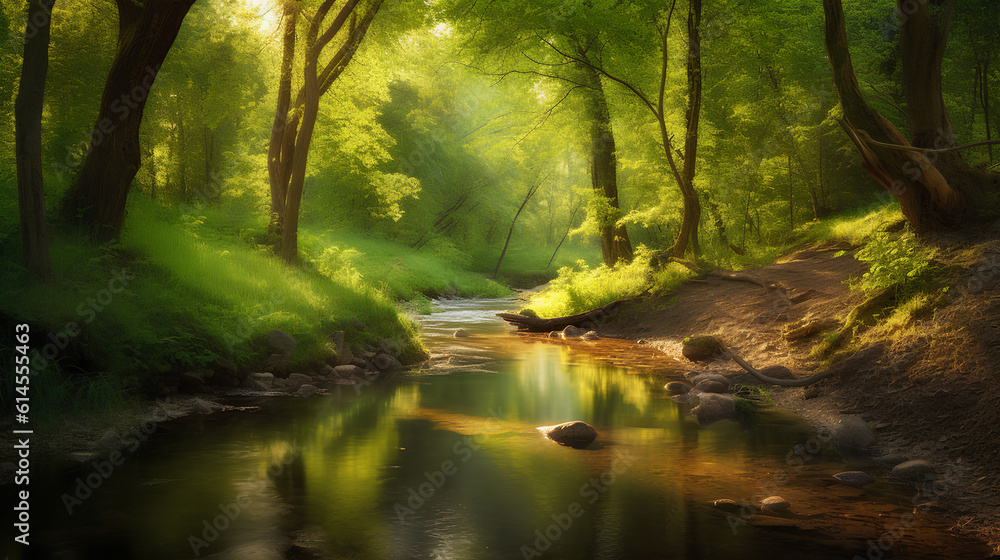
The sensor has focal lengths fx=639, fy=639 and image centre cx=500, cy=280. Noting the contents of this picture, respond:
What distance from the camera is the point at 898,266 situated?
327 inches

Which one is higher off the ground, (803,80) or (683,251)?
(803,80)

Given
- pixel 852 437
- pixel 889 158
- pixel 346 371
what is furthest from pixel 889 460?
pixel 346 371

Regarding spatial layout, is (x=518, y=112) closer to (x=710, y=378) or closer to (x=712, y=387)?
(x=710, y=378)

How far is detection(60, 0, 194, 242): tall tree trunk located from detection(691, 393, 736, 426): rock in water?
8614 millimetres

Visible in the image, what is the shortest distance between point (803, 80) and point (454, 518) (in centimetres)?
2099

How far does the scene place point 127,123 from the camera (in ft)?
30.1

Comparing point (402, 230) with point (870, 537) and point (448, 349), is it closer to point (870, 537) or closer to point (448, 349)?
point (448, 349)

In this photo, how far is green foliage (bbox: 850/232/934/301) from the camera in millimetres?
8094

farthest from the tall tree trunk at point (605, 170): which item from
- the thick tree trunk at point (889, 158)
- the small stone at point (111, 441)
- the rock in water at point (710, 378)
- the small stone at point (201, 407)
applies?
the small stone at point (111, 441)

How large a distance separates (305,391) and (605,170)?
1390 centimetres

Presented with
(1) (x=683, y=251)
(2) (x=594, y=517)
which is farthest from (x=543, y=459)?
(1) (x=683, y=251)

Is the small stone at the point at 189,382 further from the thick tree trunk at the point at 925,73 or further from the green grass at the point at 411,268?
the green grass at the point at 411,268

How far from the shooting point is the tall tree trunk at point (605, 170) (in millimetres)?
19609

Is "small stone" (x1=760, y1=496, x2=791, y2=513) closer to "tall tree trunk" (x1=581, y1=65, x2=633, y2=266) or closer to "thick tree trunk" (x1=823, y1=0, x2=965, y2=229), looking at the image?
"thick tree trunk" (x1=823, y1=0, x2=965, y2=229)
